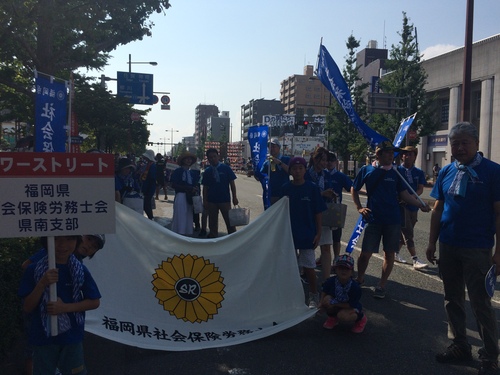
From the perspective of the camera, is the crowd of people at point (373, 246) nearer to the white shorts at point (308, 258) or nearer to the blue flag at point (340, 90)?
the white shorts at point (308, 258)

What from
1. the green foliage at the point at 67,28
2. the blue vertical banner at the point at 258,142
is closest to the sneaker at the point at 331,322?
the blue vertical banner at the point at 258,142

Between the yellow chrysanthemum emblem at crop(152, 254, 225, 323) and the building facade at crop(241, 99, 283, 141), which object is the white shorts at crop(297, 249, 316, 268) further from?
the building facade at crop(241, 99, 283, 141)

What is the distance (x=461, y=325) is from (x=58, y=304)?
10.8 feet

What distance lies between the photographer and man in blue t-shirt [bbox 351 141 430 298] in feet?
19.9

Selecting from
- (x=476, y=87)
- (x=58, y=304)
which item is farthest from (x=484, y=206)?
(x=476, y=87)

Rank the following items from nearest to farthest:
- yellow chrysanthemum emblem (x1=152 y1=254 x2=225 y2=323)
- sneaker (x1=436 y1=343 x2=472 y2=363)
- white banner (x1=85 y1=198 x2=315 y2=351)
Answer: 1. sneaker (x1=436 y1=343 x2=472 y2=363)
2. white banner (x1=85 y1=198 x2=315 y2=351)
3. yellow chrysanthemum emblem (x1=152 y1=254 x2=225 y2=323)

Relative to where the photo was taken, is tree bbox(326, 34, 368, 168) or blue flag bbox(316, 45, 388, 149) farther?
tree bbox(326, 34, 368, 168)

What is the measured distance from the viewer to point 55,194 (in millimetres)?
2943

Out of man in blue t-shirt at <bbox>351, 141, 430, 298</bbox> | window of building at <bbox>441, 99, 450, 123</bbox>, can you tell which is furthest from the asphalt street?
window of building at <bbox>441, 99, 450, 123</bbox>

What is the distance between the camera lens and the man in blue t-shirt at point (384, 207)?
6055mm

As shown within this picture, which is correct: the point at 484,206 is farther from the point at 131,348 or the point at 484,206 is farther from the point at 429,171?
the point at 429,171

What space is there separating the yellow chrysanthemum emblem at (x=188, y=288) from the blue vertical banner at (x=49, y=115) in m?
3.49

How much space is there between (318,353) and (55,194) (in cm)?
269

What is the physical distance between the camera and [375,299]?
19.9 ft
